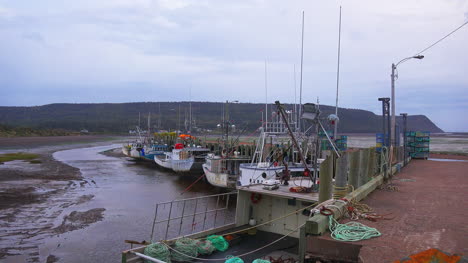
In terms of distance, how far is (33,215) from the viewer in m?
18.5

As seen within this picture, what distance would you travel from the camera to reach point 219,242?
10.6m

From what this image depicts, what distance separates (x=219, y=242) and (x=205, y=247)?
753 mm

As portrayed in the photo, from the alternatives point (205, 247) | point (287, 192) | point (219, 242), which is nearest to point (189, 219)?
point (219, 242)

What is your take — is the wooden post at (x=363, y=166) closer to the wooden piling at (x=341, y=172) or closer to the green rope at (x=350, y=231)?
the wooden piling at (x=341, y=172)

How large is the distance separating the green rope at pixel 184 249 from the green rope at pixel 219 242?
3.11 feet

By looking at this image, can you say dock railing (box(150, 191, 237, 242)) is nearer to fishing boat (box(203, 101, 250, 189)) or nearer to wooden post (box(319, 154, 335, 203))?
fishing boat (box(203, 101, 250, 189))

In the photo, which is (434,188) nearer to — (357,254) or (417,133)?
(357,254)

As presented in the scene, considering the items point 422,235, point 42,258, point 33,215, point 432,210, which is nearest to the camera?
point 422,235

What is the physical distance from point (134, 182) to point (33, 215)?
13626 millimetres

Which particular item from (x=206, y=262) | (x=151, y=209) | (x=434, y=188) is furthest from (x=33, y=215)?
(x=434, y=188)

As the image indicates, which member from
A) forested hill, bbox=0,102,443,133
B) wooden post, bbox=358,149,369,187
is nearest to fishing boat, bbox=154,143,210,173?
wooden post, bbox=358,149,369,187

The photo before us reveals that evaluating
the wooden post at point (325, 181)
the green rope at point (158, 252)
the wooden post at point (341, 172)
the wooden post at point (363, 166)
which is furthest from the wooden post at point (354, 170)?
the green rope at point (158, 252)

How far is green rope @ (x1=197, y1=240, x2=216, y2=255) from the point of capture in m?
9.95

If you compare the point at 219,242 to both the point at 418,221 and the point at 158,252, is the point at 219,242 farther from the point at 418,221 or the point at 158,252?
the point at 418,221
